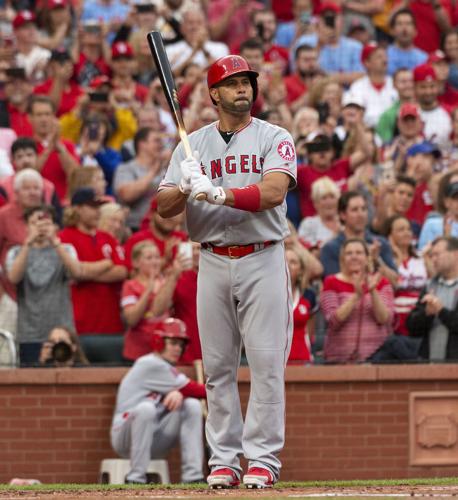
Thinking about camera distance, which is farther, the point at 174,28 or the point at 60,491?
the point at 174,28

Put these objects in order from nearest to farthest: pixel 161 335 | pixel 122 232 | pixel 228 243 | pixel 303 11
Answer: pixel 228 243 < pixel 161 335 < pixel 122 232 < pixel 303 11

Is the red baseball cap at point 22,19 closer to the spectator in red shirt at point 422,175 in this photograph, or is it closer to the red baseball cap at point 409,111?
the red baseball cap at point 409,111

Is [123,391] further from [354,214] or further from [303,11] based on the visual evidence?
[303,11]

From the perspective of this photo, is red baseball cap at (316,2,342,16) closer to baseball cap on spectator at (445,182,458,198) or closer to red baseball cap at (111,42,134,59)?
red baseball cap at (111,42,134,59)

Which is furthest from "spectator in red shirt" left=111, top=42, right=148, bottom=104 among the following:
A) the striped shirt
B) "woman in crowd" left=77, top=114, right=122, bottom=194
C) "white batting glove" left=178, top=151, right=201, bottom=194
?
"white batting glove" left=178, top=151, right=201, bottom=194

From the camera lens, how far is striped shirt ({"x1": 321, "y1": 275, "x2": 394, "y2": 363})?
11211mm

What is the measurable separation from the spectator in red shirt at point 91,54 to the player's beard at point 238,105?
8.59 metres

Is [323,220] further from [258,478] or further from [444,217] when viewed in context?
[258,478]

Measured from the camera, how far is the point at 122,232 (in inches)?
490

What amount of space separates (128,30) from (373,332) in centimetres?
644

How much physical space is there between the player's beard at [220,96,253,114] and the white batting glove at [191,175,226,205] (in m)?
0.54

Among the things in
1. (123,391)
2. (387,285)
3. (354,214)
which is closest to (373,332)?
(387,285)

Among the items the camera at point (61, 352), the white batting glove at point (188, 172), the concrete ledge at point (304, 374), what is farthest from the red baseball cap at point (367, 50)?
the white batting glove at point (188, 172)

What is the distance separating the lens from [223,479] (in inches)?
291
